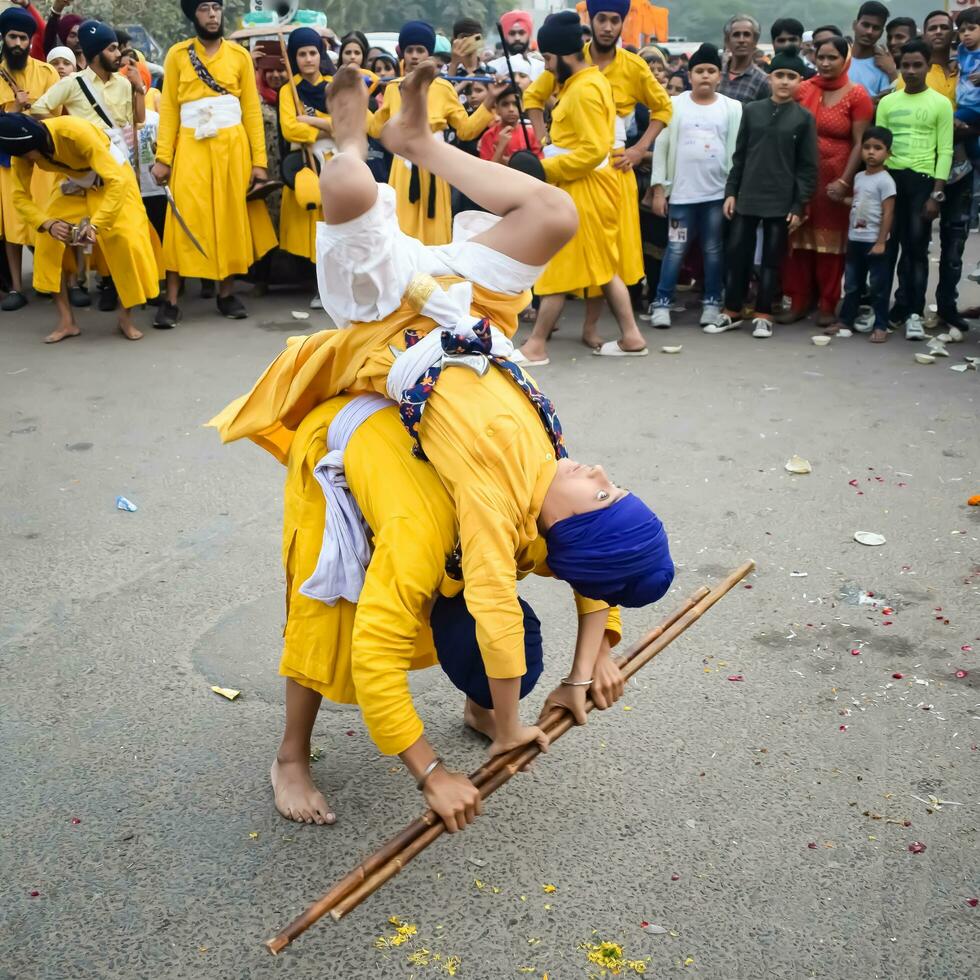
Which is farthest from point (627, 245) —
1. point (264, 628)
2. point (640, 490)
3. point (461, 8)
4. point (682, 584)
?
point (461, 8)

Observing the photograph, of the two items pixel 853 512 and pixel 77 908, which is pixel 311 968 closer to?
pixel 77 908

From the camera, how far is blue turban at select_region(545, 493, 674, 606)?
2.24 m

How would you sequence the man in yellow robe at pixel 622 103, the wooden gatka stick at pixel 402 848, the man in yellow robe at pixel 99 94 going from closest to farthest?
the wooden gatka stick at pixel 402 848, the man in yellow robe at pixel 622 103, the man in yellow robe at pixel 99 94

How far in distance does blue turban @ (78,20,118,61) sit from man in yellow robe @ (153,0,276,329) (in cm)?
39

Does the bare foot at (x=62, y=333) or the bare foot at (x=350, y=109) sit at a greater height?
the bare foot at (x=350, y=109)

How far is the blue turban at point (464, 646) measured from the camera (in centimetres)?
246

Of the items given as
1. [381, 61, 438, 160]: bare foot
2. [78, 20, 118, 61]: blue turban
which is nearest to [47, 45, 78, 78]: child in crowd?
[78, 20, 118, 61]: blue turban

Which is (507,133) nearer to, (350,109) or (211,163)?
(211,163)

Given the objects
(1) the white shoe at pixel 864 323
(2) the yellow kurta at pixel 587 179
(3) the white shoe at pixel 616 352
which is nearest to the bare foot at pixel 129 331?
(2) the yellow kurta at pixel 587 179

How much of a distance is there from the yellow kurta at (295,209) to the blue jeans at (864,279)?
3.73 metres

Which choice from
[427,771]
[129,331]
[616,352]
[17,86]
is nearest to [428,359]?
[427,771]

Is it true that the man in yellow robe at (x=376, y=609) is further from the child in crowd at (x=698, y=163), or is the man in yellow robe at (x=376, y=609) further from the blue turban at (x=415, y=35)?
the blue turban at (x=415, y=35)

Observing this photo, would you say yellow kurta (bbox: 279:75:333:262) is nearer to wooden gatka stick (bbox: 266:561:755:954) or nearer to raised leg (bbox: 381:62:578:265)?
raised leg (bbox: 381:62:578:265)

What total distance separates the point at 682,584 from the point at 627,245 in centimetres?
374
